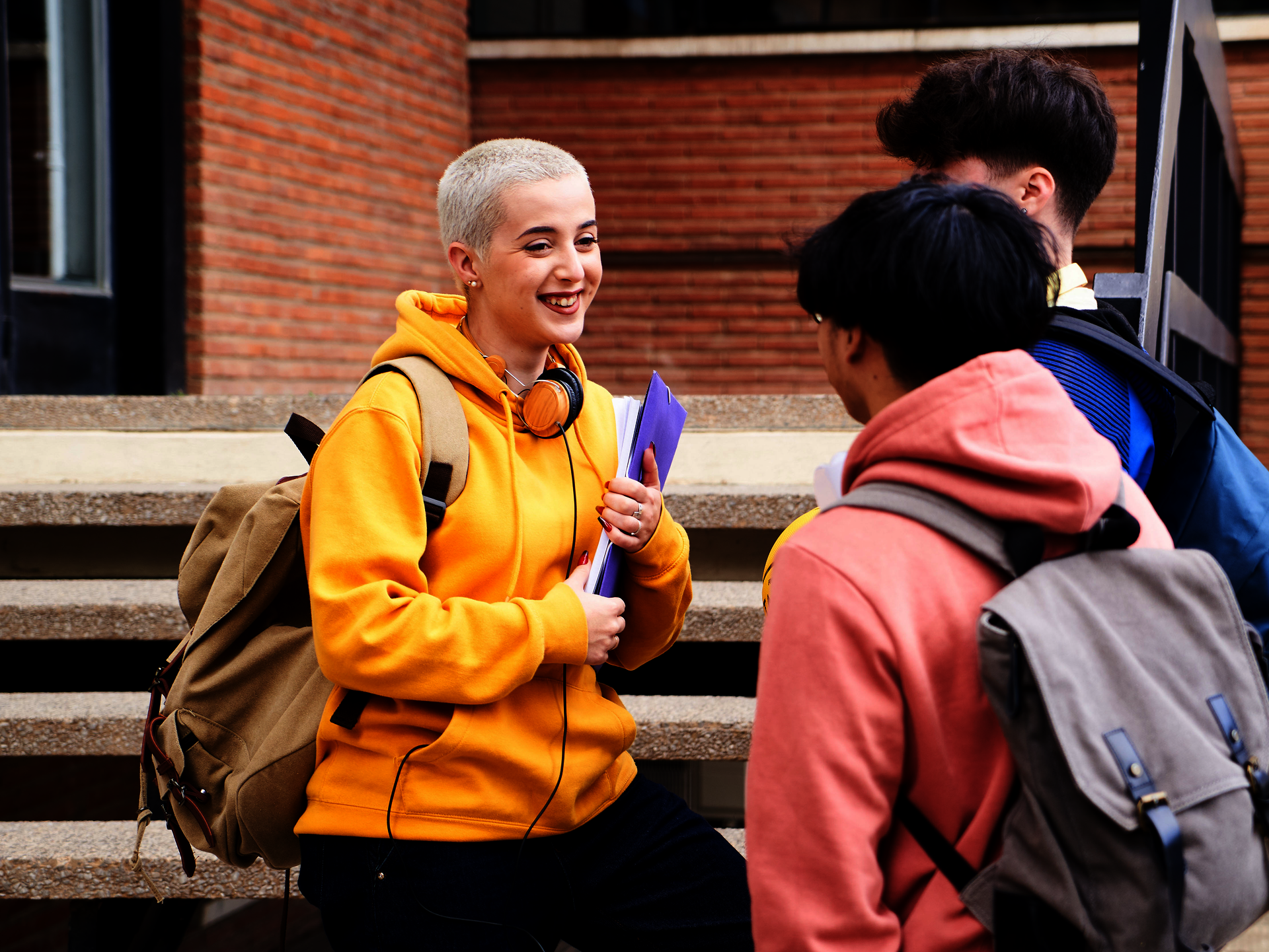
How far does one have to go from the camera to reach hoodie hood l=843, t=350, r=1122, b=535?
1.04m

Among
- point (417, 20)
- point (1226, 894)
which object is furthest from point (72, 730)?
point (417, 20)

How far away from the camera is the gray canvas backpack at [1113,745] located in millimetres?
992

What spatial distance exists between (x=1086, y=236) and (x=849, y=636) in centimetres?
767

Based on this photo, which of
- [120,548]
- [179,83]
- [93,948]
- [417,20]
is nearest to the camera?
[93,948]

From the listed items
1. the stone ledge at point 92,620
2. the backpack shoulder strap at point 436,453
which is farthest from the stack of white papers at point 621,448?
the stone ledge at point 92,620

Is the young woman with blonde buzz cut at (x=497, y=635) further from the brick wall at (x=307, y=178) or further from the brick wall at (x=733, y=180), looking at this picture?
the brick wall at (x=733, y=180)

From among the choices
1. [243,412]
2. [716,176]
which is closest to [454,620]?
[243,412]

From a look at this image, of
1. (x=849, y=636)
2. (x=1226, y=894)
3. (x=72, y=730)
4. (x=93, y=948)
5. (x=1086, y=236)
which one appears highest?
(x=1086, y=236)

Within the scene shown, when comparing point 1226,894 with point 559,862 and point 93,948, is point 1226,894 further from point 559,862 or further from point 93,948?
point 93,948

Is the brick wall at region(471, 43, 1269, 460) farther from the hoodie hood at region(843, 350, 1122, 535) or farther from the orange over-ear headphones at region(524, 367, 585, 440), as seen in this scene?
the hoodie hood at region(843, 350, 1122, 535)

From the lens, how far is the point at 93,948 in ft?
9.14

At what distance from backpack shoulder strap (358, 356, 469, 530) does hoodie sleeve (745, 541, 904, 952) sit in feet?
2.01

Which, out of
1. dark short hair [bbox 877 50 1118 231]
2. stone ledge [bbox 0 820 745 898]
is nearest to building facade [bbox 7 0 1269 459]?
stone ledge [bbox 0 820 745 898]

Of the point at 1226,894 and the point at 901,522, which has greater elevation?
the point at 901,522
